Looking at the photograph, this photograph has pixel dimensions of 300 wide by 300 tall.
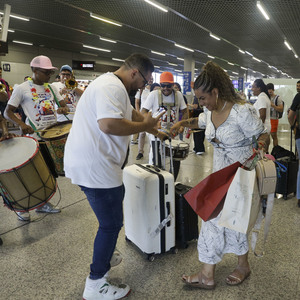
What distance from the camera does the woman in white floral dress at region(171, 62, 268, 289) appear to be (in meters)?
1.81

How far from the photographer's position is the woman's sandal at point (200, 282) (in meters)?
1.96

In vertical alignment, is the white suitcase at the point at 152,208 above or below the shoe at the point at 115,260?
above

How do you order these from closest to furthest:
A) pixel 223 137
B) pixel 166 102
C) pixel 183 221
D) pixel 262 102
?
pixel 223 137 < pixel 183 221 < pixel 166 102 < pixel 262 102

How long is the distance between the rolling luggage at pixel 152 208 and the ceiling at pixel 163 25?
7.69 metres

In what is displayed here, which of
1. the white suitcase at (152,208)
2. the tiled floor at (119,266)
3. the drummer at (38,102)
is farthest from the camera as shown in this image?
the drummer at (38,102)

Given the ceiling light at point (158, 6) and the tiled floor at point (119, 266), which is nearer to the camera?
the tiled floor at point (119, 266)

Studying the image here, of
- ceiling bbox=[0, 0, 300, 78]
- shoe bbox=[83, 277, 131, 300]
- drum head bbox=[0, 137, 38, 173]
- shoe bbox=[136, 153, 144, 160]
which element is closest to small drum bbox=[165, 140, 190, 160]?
drum head bbox=[0, 137, 38, 173]

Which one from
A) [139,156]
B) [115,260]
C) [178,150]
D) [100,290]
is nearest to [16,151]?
[115,260]

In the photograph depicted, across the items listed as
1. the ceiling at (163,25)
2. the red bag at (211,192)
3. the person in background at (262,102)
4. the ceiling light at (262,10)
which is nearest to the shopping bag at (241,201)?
the red bag at (211,192)

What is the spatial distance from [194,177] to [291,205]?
159cm

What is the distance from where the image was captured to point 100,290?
1.84m

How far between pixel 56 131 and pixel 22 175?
2.24ft

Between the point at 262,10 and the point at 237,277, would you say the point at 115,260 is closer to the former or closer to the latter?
the point at 237,277

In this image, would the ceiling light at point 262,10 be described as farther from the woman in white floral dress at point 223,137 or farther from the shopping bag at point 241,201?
the shopping bag at point 241,201
